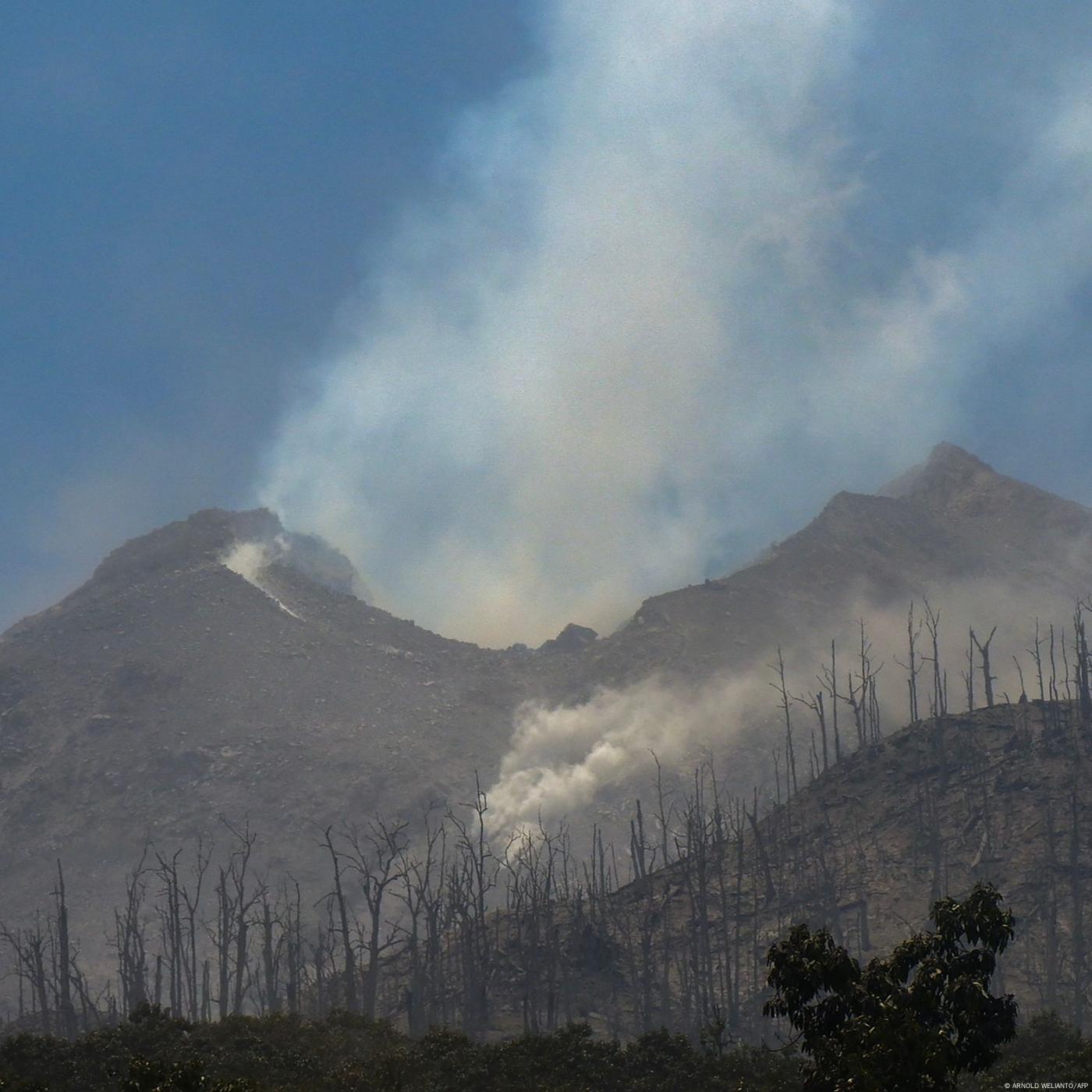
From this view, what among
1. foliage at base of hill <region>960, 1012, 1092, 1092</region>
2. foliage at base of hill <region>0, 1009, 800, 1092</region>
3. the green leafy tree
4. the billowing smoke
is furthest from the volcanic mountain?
the green leafy tree

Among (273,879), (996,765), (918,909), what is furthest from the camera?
(273,879)

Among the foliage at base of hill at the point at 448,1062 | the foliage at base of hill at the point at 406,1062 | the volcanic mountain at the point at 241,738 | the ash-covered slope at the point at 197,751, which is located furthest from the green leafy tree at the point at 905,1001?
the ash-covered slope at the point at 197,751

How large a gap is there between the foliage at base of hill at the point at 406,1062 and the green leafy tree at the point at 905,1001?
1170 centimetres

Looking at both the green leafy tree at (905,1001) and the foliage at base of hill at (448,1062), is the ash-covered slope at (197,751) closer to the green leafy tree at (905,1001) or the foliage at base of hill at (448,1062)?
the foliage at base of hill at (448,1062)

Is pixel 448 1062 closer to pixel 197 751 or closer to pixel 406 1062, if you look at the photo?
pixel 406 1062

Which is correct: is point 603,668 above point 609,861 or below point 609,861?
above

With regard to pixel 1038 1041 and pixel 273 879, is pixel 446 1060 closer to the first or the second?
pixel 1038 1041

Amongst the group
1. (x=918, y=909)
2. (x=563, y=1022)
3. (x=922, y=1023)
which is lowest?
(x=563, y=1022)

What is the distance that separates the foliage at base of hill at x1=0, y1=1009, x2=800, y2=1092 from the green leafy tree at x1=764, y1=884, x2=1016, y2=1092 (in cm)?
1170

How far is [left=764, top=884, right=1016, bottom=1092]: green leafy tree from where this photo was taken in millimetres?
20328

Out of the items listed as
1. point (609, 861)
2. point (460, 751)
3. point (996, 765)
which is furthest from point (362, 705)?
point (996, 765)

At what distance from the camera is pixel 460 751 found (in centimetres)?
18288

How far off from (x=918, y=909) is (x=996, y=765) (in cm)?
1608

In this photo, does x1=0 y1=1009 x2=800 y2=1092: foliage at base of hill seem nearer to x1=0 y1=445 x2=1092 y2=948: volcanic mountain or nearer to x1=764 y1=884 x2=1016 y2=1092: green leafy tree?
x1=764 y1=884 x2=1016 y2=1092: green leafy tree
